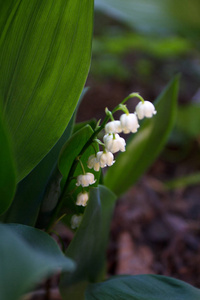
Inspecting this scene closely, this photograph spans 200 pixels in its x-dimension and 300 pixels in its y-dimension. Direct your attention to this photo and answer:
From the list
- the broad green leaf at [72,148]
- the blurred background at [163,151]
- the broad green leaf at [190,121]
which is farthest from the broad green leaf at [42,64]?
the broad green leaf at [190,121]

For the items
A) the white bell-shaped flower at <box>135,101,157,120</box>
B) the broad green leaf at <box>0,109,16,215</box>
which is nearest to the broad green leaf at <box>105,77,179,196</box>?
the white bell-shaped flower at <box>135,101,157,120</box>

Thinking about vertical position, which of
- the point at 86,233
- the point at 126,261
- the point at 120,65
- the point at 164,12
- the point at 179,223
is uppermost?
the point at 164,12

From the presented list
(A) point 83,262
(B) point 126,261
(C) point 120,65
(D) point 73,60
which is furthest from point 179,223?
(C) point 120,65

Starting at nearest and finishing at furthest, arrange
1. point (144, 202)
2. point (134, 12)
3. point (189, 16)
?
point (144, 202) → point (134, 12) → point (189, 16)

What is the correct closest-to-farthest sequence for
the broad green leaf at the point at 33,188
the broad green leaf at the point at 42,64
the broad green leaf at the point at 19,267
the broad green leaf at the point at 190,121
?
the broad green leaf at the point at 19,267 → the broad green leaf at the point at 42,64 → the broad green leaf at the point at 33,188 → the broad green leaf at the point at 190,121

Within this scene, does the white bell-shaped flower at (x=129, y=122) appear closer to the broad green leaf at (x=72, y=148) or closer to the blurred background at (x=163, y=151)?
the broad green leaf at (x=72, y=148)

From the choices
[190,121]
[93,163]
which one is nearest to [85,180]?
[93,163]

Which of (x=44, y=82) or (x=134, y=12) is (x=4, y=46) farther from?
(x=134, y=12)
